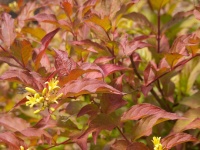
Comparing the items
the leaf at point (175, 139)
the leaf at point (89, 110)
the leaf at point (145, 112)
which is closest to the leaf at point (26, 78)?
the leaf at point (89, 110)

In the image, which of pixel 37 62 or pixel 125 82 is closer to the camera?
pixel 37 62

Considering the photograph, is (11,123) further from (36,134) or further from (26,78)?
(26,78)

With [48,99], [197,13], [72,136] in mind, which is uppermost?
[197,13]

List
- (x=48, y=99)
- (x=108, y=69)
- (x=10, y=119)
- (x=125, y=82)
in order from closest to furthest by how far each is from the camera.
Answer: (x=48, y=99) < (x=108, y=69) < (x=10, y=119) < (x=125, y=82)

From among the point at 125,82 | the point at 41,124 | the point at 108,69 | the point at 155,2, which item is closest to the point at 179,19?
the point at 155,2

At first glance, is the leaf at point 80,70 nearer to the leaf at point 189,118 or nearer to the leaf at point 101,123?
the leaf at point 101,123

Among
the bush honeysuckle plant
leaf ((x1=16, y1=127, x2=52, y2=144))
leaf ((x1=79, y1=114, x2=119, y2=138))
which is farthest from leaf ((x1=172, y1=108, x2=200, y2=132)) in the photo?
leaf ((x1=16, y1=127, x2=52, y2=144))

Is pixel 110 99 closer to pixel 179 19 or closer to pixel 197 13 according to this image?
pixel 197 13
